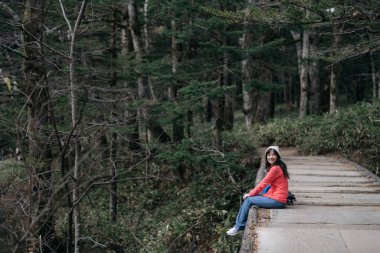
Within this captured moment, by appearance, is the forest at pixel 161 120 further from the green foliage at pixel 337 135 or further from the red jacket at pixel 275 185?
the red jacket at pixel 275 185

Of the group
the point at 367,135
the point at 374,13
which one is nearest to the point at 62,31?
the point at 374,13

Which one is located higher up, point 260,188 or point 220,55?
point 220,55

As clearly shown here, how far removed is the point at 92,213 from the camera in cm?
1523

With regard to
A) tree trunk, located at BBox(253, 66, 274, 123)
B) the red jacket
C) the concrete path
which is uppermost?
tree trunk, located at BBox(253, 66, 274, 123)

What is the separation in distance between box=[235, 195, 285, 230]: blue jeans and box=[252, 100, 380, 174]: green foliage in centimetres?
633

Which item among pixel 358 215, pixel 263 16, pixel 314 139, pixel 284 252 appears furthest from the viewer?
pixel 314 139

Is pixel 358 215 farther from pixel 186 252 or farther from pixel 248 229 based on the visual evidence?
pixel 186 252

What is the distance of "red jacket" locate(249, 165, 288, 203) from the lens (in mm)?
7602

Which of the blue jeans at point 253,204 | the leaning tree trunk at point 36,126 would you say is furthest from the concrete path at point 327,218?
the leaning tree trunk at point 36,126

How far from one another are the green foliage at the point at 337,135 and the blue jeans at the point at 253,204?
633 cm

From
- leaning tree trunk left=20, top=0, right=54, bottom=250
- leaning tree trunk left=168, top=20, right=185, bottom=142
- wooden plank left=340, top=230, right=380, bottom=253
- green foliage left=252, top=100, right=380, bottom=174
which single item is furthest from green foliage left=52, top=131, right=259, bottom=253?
wooden plank left=340, top=230, right=380, bottom=253

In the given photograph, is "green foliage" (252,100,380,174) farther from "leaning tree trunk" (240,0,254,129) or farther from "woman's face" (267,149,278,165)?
"woman's face" (267,149,278,165)

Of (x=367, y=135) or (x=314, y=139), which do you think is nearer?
(x=367, y=135)

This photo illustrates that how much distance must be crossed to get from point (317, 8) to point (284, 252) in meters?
4.27
